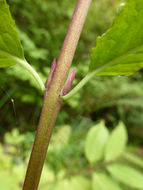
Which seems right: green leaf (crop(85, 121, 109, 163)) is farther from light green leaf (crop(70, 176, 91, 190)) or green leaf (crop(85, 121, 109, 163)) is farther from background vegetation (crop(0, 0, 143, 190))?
background vegetation (crop(0, 0, 143, 190))

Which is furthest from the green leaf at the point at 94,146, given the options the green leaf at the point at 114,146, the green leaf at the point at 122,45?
the green leaf at the point at 122,45

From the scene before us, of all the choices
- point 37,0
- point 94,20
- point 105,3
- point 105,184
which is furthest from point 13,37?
point 105,3

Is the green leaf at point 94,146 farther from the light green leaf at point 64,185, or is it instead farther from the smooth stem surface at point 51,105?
the smooth stem surface at point 51,105

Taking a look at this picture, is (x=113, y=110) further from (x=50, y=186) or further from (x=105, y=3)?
(x=50, y=186)

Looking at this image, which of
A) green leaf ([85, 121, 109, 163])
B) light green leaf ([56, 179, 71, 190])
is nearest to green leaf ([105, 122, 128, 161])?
green leaf ([85, 121, 109, 163])

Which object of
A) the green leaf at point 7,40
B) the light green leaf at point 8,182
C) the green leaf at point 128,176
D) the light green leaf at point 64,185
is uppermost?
the green leaf at point 7,40

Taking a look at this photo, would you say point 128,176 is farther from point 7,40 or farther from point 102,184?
point 7,40
